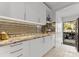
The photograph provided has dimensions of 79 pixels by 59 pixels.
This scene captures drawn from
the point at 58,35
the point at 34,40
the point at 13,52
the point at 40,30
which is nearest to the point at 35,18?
the point at 34,40

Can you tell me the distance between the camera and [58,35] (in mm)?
7930

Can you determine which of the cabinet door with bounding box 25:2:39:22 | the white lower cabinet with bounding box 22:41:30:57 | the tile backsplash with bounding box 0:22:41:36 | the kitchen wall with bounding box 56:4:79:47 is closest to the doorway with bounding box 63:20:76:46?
the kitchen wall with bounding box 56:4:79:47

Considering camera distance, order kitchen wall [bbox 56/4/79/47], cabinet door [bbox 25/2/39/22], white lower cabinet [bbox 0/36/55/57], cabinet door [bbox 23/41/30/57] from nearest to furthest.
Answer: white lower cabinet [bbox 0/36/55/57] → cabinet door [bbox 23/41/30/57] → cabinet door [bbox 25/2/39/22] → kitchen wall [bbox 56/4/79/47]

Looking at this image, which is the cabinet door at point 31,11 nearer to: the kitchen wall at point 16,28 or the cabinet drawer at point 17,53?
the kitchen wall at point 16,28

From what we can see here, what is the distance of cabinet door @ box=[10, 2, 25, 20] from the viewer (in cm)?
297

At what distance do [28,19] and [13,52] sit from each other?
65.1 inches

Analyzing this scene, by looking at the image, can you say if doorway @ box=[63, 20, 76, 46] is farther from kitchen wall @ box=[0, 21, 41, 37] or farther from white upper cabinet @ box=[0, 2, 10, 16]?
white upper cabinet @ box=[0, 2, 10, 16]

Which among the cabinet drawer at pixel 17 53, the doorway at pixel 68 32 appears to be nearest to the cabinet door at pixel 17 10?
the cabinet drawer at pixel 17 53

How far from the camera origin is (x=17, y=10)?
3221 mm

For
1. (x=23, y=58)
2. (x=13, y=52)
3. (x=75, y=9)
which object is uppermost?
(x=75, y=9)

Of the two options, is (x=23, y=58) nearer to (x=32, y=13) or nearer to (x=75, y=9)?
(x=32, y=13)

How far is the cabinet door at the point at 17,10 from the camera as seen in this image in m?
2.97

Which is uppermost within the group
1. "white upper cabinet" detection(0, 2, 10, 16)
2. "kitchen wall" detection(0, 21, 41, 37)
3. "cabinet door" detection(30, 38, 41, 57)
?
"white upper cabinet" detection(0, 2, 10, 16)

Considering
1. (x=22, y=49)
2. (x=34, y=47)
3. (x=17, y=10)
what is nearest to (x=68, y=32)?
(x=34, y=47)
